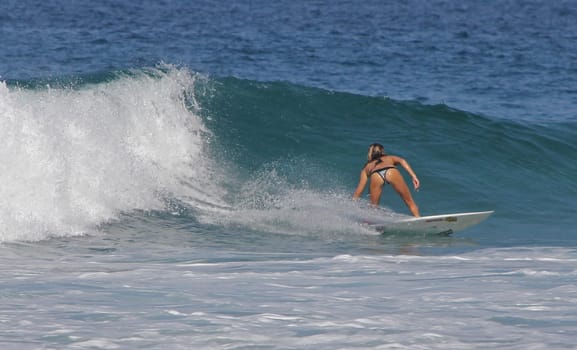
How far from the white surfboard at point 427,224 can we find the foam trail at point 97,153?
3127 millimetres

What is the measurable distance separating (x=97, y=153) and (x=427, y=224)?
471 centimetres

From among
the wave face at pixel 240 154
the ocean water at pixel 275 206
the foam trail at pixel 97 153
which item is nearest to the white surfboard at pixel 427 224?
the ocean water at pixel 275 206

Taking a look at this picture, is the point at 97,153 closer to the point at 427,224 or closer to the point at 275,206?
the point at 275,206

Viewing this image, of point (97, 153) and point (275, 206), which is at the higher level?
point (97, 153)

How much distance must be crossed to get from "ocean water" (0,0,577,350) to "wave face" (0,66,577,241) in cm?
4

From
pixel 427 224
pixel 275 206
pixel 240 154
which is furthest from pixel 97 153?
pixel 427 224

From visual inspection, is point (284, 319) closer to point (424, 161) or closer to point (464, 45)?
point (424, 161)

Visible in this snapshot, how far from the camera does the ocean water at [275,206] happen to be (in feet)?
Answer: 21.1

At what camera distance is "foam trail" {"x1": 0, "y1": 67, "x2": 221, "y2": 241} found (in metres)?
11.0

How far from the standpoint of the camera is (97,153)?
43.2ft

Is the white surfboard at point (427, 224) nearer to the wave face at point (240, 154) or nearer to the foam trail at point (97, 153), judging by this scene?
the wave face at point (240, 154)

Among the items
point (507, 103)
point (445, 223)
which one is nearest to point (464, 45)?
point (507, 103)

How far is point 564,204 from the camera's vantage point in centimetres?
1453

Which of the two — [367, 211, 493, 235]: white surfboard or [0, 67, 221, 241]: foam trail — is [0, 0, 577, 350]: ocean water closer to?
[0, 67, 221, 241]: foam trail
